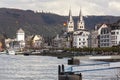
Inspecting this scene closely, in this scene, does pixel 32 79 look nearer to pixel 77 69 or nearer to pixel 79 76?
pixel 77 69

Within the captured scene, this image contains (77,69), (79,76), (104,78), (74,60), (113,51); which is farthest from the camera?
(113,51)

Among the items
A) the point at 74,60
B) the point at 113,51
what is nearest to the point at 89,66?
the point at 74,60

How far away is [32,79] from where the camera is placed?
65.8m

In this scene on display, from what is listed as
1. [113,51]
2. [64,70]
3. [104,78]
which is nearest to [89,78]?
[104,78]

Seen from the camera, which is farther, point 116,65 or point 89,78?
point 89,78

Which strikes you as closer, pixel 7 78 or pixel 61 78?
pixel 61 78

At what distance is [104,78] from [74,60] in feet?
32.2

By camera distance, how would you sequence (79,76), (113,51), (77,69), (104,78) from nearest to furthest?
(79,76), (77,69), (104,78), (113,51)

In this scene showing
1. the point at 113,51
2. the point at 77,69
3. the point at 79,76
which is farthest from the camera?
the point at 113,51

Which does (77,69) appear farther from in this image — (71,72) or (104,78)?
(104,78)

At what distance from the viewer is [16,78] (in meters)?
68.2

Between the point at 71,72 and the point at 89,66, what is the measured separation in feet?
22.2

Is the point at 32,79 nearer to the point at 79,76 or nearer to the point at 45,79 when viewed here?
the point at 45,79

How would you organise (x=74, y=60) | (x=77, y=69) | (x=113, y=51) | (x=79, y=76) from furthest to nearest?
(x=113, y=51) → (x=74, y=60) → (x=77, y=69) → (x=79, y=76)
